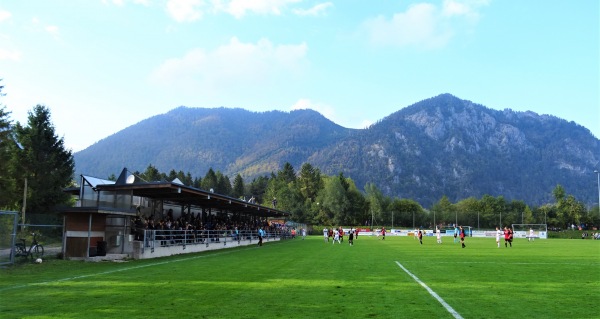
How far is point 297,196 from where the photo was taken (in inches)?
5153

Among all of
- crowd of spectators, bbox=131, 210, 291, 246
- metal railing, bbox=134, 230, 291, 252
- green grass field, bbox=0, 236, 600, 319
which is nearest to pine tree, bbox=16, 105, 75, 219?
crowd of spectators, bbox=131, 210, 291, 246

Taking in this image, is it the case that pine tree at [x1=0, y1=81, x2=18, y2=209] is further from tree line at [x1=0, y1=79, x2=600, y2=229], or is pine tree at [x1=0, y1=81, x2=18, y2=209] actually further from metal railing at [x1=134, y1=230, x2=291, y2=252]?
metal railing at [x1=134, y1=230, x2=291, y2=252]

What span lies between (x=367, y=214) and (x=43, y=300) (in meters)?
124

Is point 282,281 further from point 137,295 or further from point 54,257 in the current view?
point 54,257

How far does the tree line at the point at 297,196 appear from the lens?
47.2 meters

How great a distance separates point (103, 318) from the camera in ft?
26.7

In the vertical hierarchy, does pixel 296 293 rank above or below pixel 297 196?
below

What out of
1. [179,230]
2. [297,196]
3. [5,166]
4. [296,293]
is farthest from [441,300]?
[297,196]

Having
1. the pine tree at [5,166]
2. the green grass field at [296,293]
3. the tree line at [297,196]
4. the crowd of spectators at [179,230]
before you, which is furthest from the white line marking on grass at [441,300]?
the pine tree at [5,166]

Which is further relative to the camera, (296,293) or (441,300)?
(296,293)

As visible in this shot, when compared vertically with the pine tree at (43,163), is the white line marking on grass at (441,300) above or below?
below

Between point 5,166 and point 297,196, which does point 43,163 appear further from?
point 297,196

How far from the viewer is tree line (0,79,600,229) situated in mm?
47250

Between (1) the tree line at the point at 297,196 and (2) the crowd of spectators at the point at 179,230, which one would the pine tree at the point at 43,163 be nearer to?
(1) the tree line at the point at 297,196
